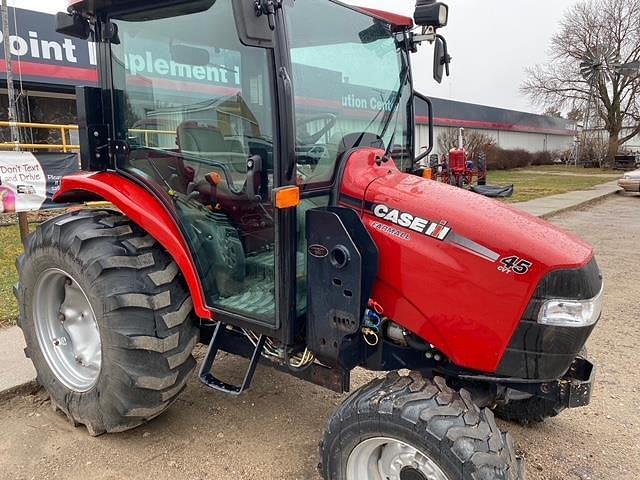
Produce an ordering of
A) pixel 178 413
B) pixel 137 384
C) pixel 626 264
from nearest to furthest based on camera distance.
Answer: pixel 137 384, pixel 178 413, pixel 626 264

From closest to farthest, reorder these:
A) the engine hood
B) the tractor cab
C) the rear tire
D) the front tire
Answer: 1. the front tire
2. the engine hood
3. the tractor cab
4. the rear tire

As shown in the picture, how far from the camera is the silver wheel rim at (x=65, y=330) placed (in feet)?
9.95

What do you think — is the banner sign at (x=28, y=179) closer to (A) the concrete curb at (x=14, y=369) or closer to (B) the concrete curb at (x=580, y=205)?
(A) the concrete curb at (x=14, y=369)

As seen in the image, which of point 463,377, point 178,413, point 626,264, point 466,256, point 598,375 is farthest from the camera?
point 626,264

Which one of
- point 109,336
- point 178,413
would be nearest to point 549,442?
point 178,413

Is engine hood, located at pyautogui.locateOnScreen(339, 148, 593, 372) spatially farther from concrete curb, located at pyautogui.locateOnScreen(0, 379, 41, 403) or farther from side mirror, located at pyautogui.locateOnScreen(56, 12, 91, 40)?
concrete curb, located at pyautogui.locateOnScreen(0, 379, 41, 403)

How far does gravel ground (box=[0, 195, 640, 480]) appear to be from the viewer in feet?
8.59

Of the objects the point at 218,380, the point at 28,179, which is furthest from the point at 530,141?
the point at 218,380

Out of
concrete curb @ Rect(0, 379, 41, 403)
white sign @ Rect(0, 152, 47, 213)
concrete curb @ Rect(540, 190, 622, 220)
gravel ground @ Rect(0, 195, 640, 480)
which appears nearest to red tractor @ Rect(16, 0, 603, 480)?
gravel ground @ Rect(0, 195, 640, 480)

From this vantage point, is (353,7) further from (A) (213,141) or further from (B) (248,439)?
(B) (248,439)

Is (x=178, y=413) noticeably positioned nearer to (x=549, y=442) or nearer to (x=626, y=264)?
(x=549, y=442)

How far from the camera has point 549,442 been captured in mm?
2900

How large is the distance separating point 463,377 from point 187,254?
4.65ft

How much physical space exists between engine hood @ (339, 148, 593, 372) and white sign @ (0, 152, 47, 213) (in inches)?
220
